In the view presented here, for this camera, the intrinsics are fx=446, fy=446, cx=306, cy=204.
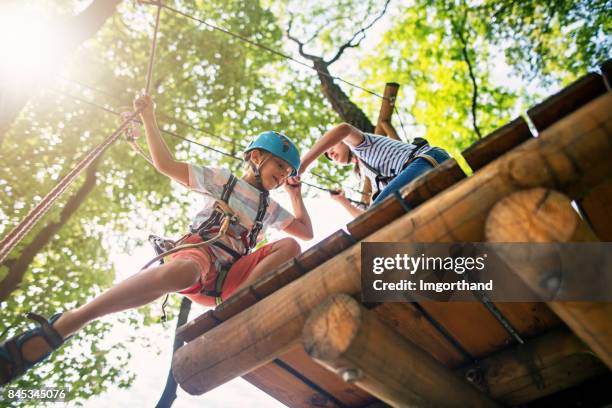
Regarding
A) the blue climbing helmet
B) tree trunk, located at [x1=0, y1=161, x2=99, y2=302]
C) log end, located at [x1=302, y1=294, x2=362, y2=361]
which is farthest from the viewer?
tree trunk, located at [x1=0, y1=161, x2=99, y2=302]

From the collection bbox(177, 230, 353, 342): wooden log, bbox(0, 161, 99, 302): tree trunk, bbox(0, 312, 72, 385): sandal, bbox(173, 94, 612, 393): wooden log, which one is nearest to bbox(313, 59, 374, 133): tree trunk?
bbox(177, 230, 353, 342): wooden log

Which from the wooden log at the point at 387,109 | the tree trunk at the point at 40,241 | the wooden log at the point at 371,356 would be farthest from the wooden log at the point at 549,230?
the tree trunk at the point at 40,241

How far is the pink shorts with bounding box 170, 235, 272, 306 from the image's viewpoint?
301 centimetres

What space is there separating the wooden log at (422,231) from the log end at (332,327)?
0.33 feet

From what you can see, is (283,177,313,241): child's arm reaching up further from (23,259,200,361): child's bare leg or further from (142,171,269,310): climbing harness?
(23,259,200,361): child's bare leg

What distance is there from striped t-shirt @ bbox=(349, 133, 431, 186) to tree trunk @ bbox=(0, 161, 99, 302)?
686cm

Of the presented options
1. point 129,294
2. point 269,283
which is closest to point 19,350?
point 129,294

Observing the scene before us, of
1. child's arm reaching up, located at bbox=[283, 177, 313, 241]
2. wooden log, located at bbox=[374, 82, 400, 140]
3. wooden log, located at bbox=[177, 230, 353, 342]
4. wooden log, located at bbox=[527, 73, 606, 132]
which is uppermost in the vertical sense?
wooden log, located at bbox=[374, 82, 400, 140]

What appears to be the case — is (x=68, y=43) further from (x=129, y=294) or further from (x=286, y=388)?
(x=286, y=388)

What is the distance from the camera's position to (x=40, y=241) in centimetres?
830

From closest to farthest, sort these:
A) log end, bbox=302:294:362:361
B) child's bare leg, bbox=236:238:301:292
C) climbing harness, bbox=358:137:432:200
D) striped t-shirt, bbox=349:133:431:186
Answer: log end, bbox=302:294:362:361 → child's bare leg, bbox=236:238:301:292 → climbing harness, bbox=358:137:432:200 → striped t-shirt, bbox=349:133:431:186

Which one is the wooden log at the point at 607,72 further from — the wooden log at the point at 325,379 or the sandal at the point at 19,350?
the sandal at the point at 19,350

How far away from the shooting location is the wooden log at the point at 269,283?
2072mm

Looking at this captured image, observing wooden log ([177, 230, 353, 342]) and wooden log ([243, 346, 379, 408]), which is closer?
wooden log ([177, 230, 353, 342])
